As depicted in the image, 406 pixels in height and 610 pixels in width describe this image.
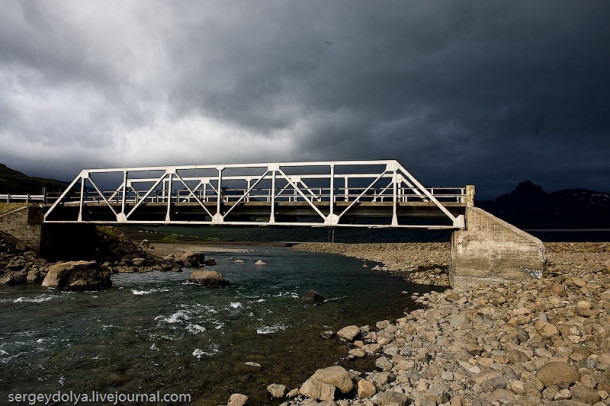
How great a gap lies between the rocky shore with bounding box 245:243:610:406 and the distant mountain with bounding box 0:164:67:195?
461ft

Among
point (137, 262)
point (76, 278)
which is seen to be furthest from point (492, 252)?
point (137, 262)

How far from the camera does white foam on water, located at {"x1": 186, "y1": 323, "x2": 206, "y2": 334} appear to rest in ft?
46.5

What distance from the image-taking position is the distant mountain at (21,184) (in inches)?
5123

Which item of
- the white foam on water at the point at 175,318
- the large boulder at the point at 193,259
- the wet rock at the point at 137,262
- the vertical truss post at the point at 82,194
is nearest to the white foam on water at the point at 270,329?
the white foam on water at the point at 175,318

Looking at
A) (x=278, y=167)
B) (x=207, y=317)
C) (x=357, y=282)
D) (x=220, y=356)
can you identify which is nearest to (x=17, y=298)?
(x=207, y=317)

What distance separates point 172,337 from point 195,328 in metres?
1.43

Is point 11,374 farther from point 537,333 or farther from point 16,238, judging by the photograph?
point 16,238

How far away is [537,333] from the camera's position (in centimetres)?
1088

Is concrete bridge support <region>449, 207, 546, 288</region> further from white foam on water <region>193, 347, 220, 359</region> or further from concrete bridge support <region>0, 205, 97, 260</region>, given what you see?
concrete bridge support <region>0, 205, 97, 260</region>

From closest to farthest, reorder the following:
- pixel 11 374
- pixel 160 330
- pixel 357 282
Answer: pixel 11 374 → pixel 160 330 → pixel 357 282

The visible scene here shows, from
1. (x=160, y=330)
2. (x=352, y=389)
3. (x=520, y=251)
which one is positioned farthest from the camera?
(x=520, y=251)

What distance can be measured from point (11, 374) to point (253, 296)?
1389cm

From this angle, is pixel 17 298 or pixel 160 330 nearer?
pixel 160 330

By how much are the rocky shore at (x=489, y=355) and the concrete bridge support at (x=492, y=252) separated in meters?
3.38
